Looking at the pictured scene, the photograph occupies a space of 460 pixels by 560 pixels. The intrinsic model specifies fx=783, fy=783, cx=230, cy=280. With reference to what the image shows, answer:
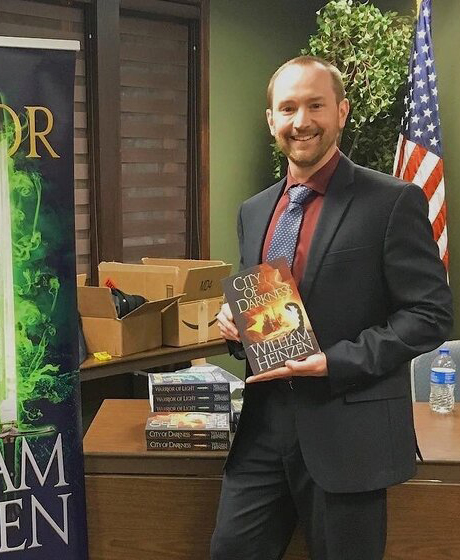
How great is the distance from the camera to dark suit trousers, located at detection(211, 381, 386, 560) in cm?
164

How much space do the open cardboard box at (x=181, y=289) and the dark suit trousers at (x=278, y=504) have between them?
5.00ft

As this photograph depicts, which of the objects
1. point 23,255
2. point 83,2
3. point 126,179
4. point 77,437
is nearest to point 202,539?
point 77,437

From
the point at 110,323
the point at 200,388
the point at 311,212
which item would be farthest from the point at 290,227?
the point at 110,323

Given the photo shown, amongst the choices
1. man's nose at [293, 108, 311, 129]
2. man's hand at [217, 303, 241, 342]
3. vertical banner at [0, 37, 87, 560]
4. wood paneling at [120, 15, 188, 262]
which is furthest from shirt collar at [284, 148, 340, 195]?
wood paneling at [120, 15, 188, 262]

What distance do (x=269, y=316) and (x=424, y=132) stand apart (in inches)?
93.4

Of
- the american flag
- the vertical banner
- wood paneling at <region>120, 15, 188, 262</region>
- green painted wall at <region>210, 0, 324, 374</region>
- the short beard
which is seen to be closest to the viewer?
the short beard

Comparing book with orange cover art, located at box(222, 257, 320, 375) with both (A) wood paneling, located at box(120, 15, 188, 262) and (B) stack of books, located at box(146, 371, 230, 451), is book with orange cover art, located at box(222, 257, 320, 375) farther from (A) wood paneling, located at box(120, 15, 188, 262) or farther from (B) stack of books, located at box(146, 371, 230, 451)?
(A) wood paneling, located at box(120, 15, 188, 262)

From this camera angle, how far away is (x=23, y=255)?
1.84 metres

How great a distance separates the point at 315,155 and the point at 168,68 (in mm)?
2524

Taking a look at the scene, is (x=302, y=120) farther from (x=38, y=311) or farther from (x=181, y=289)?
(x=181, y=289)

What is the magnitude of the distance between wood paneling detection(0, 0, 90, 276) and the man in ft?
6.70

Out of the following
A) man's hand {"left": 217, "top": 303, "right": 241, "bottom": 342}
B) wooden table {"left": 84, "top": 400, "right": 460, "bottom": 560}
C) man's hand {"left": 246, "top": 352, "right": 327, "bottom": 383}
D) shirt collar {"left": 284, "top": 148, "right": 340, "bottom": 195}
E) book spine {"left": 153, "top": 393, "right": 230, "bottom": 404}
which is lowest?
wooden table {"left": 84, "top": 400, "right": 460, "bottom": 560}

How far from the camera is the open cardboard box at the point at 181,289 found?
3.33 metres

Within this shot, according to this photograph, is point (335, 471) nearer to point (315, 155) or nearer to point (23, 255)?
point (315, 155)
